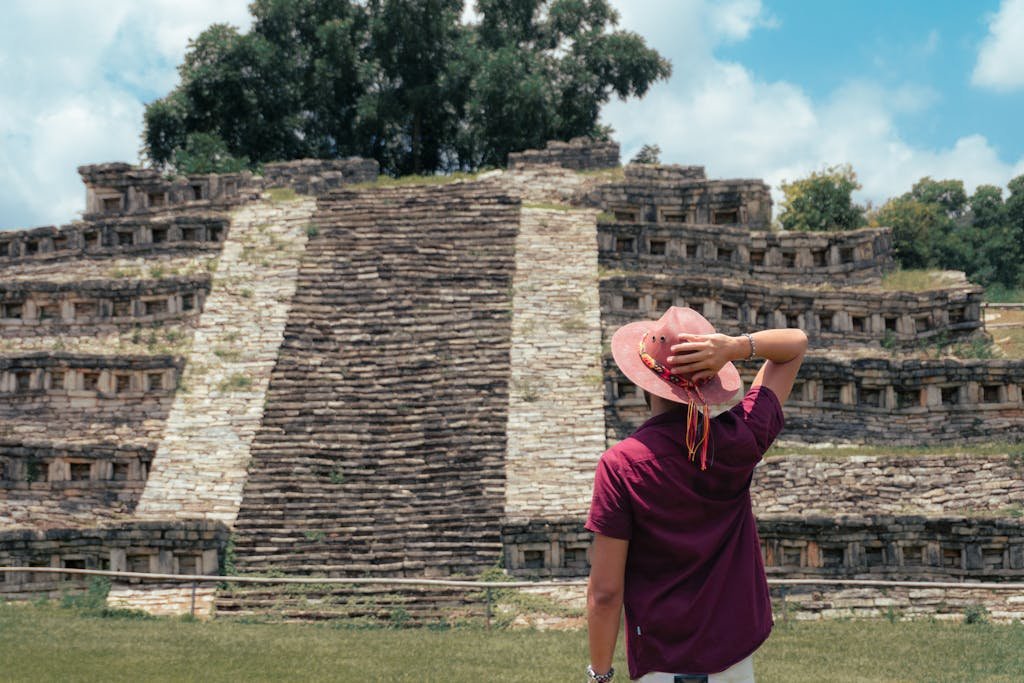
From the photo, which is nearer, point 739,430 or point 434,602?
point 739,430

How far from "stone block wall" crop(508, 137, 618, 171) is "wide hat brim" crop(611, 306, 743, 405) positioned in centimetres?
2066

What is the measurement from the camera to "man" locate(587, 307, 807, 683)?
3.90m

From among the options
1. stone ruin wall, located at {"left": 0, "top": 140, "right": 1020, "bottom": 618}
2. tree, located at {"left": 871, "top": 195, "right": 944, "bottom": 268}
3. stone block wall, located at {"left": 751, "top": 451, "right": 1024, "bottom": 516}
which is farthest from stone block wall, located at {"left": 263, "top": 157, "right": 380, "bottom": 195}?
tree, located at {"left": 871, "top": 195, "right": 944, "bottom": 268}

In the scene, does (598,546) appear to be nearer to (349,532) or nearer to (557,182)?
(349,532)

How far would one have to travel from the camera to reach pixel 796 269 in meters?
20.9

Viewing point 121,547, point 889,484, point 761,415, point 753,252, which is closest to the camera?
point 761,415

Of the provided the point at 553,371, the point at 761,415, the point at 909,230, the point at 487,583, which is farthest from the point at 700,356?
the point at 909,230

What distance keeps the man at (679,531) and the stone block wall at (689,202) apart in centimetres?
1820

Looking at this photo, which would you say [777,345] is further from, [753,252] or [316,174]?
[316,174]

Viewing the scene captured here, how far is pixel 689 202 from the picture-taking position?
2234 centimetres

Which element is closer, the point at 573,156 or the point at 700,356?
→ the point at 700,356

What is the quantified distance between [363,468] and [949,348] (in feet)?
31.4

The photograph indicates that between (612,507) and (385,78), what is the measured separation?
32270 mm

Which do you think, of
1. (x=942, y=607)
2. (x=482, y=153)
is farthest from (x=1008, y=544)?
(x=482, y=153)
